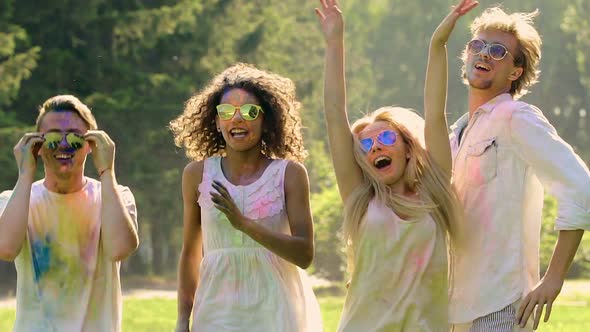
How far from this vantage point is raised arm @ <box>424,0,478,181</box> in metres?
5.66

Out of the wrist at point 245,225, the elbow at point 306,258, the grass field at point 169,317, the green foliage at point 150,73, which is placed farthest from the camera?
the green foliage at point 150,73

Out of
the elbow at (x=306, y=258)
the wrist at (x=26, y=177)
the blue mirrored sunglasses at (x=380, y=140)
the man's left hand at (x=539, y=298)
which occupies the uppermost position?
the blue mirrored sunglasses at (x=380, y=140)

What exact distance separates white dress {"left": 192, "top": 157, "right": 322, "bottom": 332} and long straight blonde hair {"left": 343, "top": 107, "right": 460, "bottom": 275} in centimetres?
39

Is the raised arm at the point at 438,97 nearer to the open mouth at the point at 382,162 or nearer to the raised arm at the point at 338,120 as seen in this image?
the open mouth at the point at 382,162

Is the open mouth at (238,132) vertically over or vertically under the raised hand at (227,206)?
over

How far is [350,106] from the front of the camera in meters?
54.2

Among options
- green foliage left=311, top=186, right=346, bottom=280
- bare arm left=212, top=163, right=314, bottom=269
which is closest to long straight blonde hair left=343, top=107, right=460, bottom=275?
bare arm left=212, top=163, right=314, bottom=269

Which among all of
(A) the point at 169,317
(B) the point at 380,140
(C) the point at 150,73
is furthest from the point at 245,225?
(C) the point at 150,73

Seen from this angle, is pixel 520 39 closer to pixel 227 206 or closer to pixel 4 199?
pixel 227 206

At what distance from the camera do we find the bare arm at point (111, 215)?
19.7 ft

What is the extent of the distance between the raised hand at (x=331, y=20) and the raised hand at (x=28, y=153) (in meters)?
1.48

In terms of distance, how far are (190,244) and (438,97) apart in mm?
1425

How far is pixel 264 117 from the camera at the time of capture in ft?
20.6

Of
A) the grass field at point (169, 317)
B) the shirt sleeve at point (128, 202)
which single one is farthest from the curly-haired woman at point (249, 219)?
the grass field at point (169, 317)
